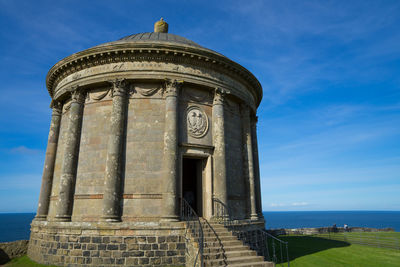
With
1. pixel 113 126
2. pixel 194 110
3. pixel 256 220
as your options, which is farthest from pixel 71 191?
pixel 256 220

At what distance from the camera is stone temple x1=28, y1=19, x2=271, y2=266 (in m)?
11.9

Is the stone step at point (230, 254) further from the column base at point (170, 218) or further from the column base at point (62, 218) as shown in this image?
the column base at point (62, 218)

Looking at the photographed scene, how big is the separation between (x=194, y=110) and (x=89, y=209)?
290 inches

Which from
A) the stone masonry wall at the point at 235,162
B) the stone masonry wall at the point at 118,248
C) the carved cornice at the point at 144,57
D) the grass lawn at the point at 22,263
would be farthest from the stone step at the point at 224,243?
the carved cornice at the point at 144,57

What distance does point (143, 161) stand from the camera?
43.9 feet

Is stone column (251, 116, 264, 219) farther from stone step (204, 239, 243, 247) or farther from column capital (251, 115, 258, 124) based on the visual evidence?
stone step (204, 239, 243, 247)

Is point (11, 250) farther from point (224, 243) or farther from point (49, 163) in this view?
point (224, 243)

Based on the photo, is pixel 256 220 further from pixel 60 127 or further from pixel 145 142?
pixel 60 127

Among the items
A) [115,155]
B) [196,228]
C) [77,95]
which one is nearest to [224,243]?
[196,228]

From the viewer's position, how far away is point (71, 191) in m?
13.8

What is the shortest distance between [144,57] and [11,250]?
13046 millimetres

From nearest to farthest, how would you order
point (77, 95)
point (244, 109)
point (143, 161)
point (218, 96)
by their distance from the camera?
point (143, 161), point (77, 95), point (218, 96), point (244, 109)

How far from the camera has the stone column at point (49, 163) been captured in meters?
16.1

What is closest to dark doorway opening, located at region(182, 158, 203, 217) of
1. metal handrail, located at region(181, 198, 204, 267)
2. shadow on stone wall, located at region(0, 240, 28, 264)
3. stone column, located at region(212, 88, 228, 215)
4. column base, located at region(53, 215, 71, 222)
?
stone column, located at region(212, 88, 228, 215)
